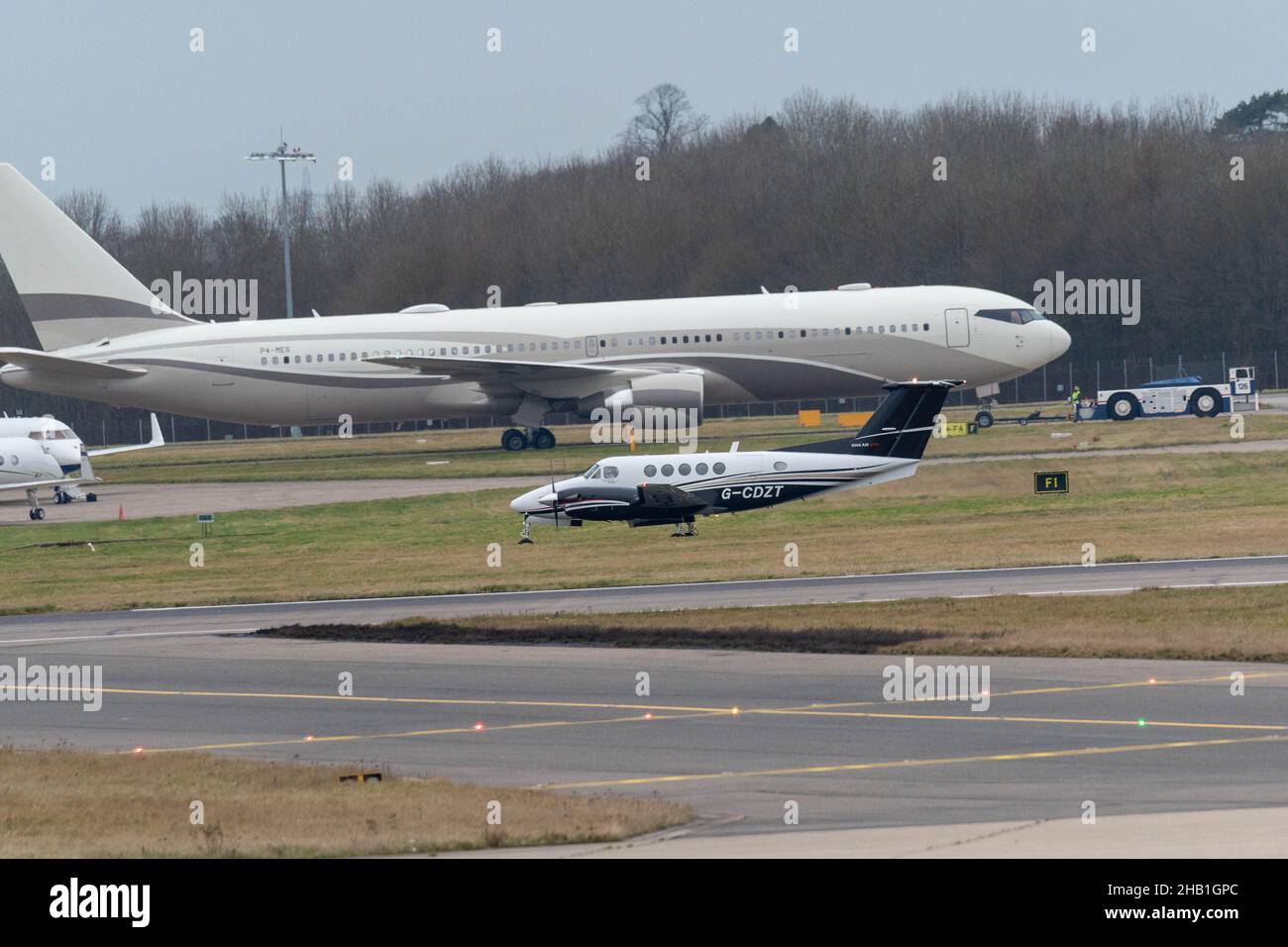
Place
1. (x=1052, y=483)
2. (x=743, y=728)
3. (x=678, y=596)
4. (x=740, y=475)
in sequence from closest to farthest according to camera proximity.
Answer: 1. (x=743, y=728)
2. (x=678, y=596)
3. (x=740, y=475)
4. (x=1052, y=483)

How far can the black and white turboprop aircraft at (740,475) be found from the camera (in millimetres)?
40406

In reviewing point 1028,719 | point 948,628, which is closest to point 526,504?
point 948,628

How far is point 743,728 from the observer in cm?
1983

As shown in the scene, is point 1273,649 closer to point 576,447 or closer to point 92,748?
point 92,748

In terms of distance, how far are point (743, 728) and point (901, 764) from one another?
279 cm

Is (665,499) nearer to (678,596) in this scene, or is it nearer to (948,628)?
(678,596)

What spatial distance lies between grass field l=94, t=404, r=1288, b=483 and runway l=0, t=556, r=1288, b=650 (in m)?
19.7

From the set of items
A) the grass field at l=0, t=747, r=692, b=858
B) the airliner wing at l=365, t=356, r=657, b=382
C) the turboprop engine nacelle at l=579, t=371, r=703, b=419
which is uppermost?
the airliner wing at l=365, t=356, r=657, b=382

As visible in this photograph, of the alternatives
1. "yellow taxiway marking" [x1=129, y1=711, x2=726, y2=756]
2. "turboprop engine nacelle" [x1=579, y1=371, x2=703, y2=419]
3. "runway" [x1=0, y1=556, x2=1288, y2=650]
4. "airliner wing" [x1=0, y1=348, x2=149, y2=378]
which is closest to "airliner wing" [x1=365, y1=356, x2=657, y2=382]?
"turboprop engine nacelle" [x1=579, y1=371, x2=703, y2=419]

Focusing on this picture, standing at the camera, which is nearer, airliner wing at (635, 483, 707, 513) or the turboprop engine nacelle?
airliner wing at (635, 483, 707, 513)

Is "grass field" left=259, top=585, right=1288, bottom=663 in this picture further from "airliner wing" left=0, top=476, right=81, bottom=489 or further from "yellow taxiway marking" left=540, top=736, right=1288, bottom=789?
"airliner wing" left=0, top=476, right=81, bottom=489

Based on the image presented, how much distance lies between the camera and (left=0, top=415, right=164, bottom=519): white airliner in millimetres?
55125

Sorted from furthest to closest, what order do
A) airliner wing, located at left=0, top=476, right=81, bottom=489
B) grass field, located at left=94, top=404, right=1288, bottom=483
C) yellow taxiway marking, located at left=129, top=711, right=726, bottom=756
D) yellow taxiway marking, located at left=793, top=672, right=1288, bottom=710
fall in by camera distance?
grass field, located at left=94, top=404, right=1288, bottom=483
airliner wing, located at left=0, top=476, right=81, bottom=489
yellow taxiway marking, located at left=793, top=672, right=1288, bottom=710
yellow taxiway marking, located at left=129, top=711, right=726, bottom=756
